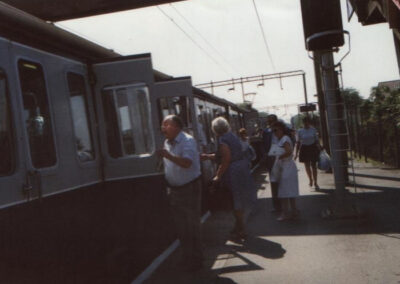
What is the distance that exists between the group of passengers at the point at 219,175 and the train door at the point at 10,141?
1.67 metres

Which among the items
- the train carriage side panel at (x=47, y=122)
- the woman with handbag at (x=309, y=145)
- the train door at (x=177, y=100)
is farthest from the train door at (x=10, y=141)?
the woman with handbag at (x=309, y=145)

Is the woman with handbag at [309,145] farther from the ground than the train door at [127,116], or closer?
closer

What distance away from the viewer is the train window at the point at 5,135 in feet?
14.2

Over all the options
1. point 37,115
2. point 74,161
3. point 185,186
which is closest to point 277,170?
point 185,186

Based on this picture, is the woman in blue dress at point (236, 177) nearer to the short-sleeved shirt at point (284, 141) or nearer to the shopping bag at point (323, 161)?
the short-sleeved shirt at point (284, 141)

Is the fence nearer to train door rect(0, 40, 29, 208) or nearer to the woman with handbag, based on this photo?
the woman with handbag

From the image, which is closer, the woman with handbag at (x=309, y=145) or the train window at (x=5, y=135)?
the train window at (x=5, y=135)

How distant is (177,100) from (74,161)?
203 inches

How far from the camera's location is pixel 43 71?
17.7 feet

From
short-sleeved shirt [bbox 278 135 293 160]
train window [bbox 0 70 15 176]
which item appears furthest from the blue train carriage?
short-sleeved shirt [bbox 278 135 293 160]

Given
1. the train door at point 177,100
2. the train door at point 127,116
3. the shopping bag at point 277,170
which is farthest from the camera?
the train door at point 177,100

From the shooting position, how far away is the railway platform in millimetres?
5238

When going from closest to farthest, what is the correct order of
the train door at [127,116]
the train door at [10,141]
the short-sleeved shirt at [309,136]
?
1. the train door at [10,141]
2. the train door at [127,116]
3. the short-sleeved shirt at [309,136]

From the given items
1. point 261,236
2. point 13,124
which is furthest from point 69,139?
point 261,236
